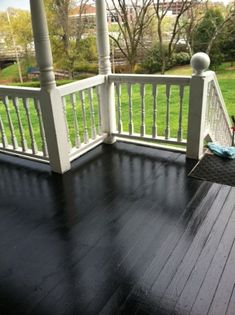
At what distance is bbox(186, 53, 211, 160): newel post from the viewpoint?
104 inches

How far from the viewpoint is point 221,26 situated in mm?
4359

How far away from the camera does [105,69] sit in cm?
322

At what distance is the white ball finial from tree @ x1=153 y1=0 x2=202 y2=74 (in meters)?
2.12

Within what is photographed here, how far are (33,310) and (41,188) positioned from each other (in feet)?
4.23

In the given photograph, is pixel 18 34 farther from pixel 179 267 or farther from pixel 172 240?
pixel 179 267

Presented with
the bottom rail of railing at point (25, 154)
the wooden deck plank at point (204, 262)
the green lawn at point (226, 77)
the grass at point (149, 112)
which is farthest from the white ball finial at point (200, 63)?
the green lawn at point (226, 77)

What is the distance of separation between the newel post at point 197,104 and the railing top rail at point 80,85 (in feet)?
3.36

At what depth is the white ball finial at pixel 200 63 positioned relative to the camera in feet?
8.50

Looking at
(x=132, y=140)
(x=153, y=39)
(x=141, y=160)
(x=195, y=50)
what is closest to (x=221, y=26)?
(x=195, y=50)

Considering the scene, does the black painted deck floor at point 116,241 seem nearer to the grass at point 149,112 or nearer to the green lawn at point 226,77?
the grass at point 149,112

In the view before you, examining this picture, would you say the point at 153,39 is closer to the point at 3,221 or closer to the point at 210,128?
the point at 210,128

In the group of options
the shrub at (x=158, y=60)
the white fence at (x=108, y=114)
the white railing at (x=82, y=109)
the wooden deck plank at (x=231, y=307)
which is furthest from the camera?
the shrub at (x=158, y=60)

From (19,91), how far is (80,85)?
61 centimetres

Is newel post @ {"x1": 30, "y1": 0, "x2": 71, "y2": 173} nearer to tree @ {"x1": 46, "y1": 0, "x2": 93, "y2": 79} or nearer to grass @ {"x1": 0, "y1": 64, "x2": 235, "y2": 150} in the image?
grass @ {"x1": 0, "y1": 64, "x2": 235, "y2": 150}
